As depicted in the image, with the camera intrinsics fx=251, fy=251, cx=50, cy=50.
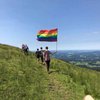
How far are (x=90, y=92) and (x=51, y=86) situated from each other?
9.29 ft

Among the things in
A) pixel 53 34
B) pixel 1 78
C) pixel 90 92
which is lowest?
pixel 90 92

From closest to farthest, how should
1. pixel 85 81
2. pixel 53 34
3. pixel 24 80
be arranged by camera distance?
pixel 24 80 → pixel 85 81 → pixel 53 34

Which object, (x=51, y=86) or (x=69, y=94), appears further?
(x=51, y=86)

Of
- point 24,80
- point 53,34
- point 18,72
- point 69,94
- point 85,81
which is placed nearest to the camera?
point 69,94

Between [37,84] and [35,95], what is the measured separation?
240cm

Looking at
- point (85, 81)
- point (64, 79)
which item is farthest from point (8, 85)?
point (85, 81)

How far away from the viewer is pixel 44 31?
25.2 m

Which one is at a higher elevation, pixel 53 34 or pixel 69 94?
pixel 53 34

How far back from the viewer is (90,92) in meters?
17.9

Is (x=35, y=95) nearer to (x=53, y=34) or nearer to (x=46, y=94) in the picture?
(x=46, y=94)

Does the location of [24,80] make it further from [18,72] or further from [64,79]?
[64,79]

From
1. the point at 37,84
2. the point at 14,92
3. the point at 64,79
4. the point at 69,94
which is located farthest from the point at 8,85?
the point at 64,79

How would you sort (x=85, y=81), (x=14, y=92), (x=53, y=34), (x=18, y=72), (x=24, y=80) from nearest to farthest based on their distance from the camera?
(x=14, y=92) < (x=24, y=80) < (x=18, y=72) < (x=85, y=81) < (x=53, y=34)

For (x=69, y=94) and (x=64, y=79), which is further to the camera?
(x=64, y=79)
